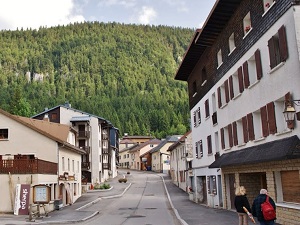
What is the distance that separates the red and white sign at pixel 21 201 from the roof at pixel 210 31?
52.9 feet

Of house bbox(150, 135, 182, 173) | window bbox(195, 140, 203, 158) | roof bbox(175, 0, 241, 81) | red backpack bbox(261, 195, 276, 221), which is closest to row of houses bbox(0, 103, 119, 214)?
window bbox(195, 140, 203, 158)

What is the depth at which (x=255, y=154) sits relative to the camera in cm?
1873

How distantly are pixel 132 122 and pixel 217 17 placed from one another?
483ft

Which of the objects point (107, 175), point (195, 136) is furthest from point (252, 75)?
point (107, 175)

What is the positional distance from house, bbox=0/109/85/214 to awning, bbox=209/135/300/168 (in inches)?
505

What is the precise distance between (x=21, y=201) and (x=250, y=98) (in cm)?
1695

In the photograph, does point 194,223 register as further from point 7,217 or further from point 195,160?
point 195,160

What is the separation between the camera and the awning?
14.5 m

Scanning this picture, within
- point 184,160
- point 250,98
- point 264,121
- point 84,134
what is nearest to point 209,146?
point 250,98

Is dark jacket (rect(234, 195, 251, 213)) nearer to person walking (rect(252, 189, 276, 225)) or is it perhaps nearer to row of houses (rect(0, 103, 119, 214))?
person walking (rect(252, 189, 276, 225))

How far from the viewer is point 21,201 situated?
1075 inches

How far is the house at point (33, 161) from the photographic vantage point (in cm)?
2805

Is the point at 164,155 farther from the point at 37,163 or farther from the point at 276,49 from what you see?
the point at 276,49

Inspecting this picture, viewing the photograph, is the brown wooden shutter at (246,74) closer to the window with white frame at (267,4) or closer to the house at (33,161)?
the window with white frame at (267,4)
